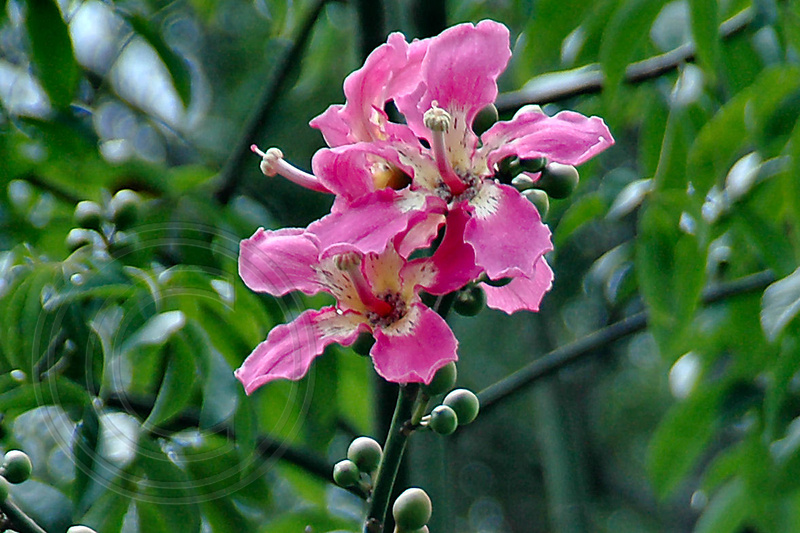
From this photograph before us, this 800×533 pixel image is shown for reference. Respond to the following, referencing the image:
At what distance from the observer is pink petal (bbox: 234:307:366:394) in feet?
2.89

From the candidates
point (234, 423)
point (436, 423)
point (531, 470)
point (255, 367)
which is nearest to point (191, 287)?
point (234, 423)

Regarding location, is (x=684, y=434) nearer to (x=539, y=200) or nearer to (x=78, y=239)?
(x=539, y=200)

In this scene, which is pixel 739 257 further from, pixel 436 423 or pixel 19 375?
pixel 19 375

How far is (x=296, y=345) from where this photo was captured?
2.94ft

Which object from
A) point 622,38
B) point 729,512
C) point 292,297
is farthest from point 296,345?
point 729,512

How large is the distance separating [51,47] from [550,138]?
2.98ft

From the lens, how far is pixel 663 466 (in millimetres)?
1725

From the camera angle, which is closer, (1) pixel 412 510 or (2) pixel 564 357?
(1) pixel 412 510

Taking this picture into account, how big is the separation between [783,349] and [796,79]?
0.42 m

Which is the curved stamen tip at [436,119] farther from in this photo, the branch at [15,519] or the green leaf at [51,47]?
the green leaf at [51,47]

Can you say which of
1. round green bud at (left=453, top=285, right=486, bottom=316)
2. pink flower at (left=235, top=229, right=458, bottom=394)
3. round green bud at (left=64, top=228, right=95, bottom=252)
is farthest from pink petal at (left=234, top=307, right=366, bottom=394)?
round green bud at (left=64, top=228, right=95, bottom=252)

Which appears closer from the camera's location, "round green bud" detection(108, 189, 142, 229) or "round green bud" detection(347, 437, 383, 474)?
"round green bud" detection(347, 437, 383, 474)

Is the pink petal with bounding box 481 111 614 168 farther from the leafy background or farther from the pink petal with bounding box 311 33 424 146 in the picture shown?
the leafy background

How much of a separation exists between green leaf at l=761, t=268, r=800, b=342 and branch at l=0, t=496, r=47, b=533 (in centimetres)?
109
